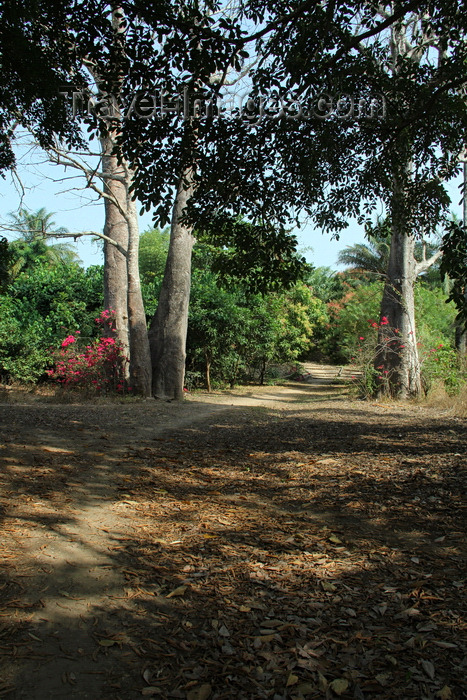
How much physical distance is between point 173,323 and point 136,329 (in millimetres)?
1140

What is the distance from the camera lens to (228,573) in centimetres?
263

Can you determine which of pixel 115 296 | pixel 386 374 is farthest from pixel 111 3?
pixel 386 374

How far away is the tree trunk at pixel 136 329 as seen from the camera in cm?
1092

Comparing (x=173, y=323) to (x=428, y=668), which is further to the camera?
(x=173, y=323)

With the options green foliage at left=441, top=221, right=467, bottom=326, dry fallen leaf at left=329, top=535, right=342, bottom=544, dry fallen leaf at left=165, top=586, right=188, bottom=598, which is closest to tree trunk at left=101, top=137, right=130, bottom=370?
green foliage at left=441, top=221, right=467, bottom=326

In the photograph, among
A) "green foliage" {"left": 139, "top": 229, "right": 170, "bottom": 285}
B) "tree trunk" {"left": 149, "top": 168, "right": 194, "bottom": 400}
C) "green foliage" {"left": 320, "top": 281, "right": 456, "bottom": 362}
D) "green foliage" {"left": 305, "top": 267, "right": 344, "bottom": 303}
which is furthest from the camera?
"green foliage" {"left": 305, "top": 267, "right": 344, "bottom": 303}

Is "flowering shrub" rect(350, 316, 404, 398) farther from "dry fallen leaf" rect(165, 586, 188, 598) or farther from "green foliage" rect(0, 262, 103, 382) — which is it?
"dry fallen leaf" rect(165, 586, 188, 598)

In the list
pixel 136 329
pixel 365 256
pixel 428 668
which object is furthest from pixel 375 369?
pixel 365 256

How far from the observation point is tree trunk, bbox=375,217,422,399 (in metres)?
11.5

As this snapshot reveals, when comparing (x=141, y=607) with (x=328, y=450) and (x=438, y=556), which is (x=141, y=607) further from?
(x=328, y=450)

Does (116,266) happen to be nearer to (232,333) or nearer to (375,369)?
(232,333)

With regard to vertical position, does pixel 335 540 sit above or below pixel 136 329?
below

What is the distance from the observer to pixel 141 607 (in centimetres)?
228

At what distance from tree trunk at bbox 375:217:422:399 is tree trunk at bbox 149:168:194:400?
4.66 m
